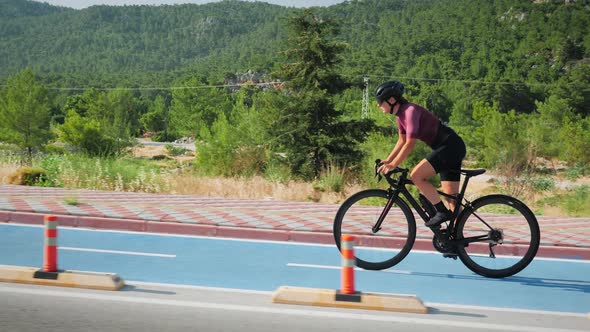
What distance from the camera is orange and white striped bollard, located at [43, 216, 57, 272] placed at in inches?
226

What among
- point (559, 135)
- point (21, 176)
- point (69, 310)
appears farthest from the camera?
point (559, 135)

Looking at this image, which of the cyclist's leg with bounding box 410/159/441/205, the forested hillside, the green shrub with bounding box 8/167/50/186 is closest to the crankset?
the cyclist's leg with bounding box 410/159/441/205

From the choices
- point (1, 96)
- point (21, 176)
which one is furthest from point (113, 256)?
point (1, 96)

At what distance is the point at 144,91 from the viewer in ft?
503

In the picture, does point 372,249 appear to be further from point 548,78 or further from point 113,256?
point 548,78

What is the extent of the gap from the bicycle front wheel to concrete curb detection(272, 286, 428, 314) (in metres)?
1.26

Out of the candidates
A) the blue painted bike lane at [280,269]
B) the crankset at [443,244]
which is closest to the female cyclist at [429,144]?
the crankset at [443,244]

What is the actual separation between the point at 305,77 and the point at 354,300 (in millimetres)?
23742

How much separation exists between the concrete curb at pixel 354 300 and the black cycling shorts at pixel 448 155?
5.40ft

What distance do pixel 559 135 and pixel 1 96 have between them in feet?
205

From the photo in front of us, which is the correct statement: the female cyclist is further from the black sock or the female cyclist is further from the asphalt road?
the asphalt road

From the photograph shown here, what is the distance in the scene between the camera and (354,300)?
17.3ft

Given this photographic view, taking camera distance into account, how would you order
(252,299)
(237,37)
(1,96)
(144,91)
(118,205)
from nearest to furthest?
1. (252,299)
2. (118,205)
3. (1,96)
4. (144,91)
5. (237,37)

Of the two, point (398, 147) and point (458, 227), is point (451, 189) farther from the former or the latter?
point (398, 147)
